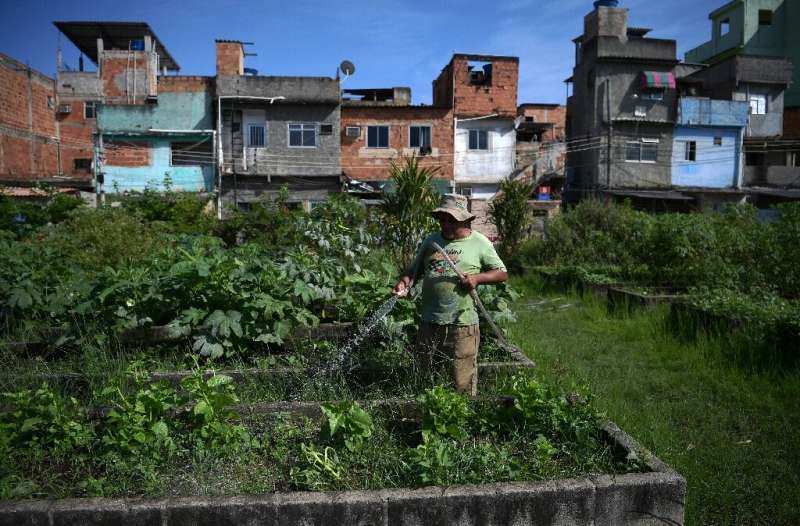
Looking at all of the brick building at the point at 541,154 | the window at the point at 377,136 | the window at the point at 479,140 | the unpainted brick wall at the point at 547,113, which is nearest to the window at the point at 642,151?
the brick building at the point at 541,154

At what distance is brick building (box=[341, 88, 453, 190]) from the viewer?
29.0 m

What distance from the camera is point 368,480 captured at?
311cm

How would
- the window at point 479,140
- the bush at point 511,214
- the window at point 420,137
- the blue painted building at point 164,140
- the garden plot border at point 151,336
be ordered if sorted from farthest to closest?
the window at point 479,140 < the window at point 420,137 < the blue painted building at point 164,140 < the bush at point 511,214 < the garden plot border at point 151,336

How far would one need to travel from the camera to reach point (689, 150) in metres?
32.6

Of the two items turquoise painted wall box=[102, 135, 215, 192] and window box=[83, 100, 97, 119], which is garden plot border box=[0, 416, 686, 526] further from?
window box=[83, 100, 97, 119]

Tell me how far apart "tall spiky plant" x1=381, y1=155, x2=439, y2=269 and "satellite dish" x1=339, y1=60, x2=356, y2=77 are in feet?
72.3

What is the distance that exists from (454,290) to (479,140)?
27.2 m

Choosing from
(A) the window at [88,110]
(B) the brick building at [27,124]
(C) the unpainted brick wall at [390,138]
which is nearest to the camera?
(B) the brick building at [27,124]

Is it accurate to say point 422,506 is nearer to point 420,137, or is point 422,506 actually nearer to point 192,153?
point 192,153

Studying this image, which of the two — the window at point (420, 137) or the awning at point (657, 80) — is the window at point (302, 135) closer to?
the window at point (420, 137)

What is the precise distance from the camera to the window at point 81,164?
115ft

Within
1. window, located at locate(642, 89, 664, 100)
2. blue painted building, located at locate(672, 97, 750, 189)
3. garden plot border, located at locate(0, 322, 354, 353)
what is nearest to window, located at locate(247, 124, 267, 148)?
window, located at locate(642, 89, 664, 100)

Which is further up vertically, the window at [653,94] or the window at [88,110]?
the window at [653,94]

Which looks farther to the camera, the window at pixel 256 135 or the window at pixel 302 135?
the window at pixel 302 135
